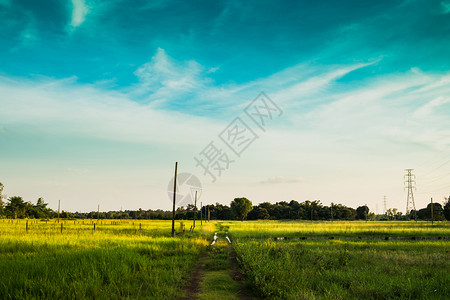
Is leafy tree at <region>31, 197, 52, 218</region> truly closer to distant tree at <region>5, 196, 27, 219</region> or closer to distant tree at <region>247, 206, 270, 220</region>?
distant tree at <region>5, 196, 27, 219</region>

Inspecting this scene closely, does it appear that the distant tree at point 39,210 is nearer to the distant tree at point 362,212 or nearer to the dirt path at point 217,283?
the dirt path at point 217,283

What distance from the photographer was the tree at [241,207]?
105625 millimetres

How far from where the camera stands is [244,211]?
105500 millimetres

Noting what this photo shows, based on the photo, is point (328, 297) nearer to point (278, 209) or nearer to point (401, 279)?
point (401, 279)

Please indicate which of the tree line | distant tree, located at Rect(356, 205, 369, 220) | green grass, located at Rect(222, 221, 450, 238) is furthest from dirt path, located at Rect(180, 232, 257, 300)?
distant tree, located at Rect(356, 205, 369, 220)

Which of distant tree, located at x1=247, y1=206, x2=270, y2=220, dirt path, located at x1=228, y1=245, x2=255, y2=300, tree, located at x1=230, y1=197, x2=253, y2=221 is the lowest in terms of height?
distant tree, located at x1=247, y1=206, x2=270, y2=220

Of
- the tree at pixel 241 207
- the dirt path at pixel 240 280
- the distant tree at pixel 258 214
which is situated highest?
the dirt path at pixel 240 280

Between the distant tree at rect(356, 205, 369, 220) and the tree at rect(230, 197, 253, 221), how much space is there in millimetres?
39322

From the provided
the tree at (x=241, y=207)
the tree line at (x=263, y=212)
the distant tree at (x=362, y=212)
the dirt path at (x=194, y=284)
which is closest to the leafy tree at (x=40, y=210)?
the tree line at (x=263, y=212)

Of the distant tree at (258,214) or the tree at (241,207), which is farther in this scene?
the distant tree at (258,214)

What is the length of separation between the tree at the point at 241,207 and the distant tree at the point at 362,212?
39322 mm

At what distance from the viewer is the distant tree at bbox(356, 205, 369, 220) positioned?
358ft

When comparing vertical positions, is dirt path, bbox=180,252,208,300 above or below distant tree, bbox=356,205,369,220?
above

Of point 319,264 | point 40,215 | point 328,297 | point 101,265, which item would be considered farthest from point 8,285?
point 40,215
